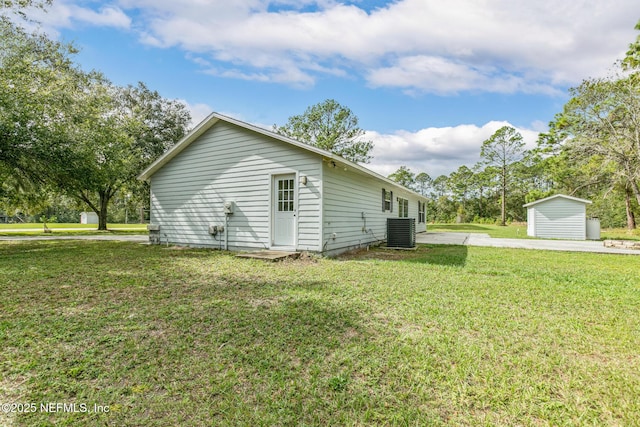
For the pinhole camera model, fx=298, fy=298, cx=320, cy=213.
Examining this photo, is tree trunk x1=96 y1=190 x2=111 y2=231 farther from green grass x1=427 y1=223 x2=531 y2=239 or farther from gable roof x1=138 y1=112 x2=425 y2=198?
green grass x1=427 y1=223 x2=531 y2=239

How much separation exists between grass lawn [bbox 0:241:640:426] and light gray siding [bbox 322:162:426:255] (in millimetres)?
2965

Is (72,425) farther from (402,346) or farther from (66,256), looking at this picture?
(66,256)

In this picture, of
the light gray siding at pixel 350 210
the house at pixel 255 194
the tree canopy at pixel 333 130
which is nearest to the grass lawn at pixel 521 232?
the light gray siding at pixel 350 210

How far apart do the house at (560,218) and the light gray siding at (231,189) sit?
526 inches

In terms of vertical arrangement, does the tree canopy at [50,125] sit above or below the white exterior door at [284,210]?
above

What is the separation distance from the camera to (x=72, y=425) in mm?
1678

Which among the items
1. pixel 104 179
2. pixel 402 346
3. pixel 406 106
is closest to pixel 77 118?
pixel 104 179

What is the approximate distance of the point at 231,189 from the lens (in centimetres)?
891

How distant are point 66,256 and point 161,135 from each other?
14.0 m

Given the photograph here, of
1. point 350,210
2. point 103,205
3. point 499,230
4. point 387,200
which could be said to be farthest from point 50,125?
point 499,230

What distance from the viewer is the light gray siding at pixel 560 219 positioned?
14.1 meters

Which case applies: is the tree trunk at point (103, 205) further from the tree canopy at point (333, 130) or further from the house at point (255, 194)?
the tree canopy at point (333, 130)

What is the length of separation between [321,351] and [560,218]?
16728 mm

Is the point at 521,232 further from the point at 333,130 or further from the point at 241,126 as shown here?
the point at 241,126
